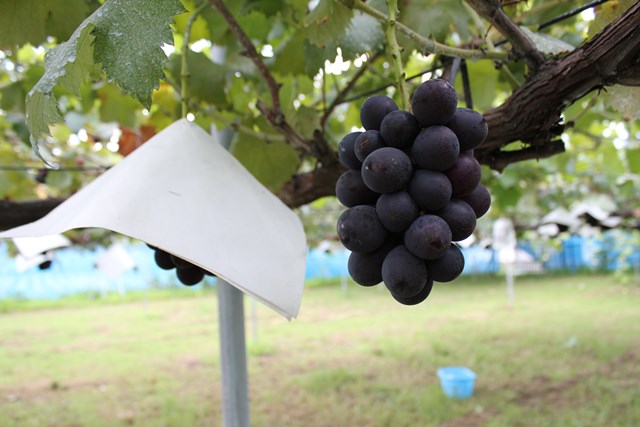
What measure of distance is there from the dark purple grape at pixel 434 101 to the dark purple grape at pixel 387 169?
0.06 meters

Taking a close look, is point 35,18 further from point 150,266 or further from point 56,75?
point 150,266

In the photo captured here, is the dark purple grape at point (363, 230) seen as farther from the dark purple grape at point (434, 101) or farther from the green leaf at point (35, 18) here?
the green leaf at point (35, 18)

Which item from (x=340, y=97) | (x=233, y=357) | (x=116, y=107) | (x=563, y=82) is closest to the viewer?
(x=563, y=82)

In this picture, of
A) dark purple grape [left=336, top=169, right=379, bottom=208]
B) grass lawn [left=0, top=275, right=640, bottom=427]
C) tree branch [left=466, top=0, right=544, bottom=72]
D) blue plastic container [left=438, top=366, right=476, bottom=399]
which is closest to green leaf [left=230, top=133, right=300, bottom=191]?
tree branch [left=466, top=0, right=544, bottom=72]

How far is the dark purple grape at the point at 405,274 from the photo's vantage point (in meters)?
0.64

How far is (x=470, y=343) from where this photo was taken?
22.8 feet

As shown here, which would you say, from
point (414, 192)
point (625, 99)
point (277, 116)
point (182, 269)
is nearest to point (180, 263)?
point (182, 269)

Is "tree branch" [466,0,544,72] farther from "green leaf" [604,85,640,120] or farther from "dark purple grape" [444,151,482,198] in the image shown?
"dark purple grape" [444,151,482,198]

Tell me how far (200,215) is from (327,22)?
0.48 m

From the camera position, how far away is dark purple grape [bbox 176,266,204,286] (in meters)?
1.07

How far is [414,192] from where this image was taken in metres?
0.65

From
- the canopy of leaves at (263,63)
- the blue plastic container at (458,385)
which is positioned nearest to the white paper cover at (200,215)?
the canopy of leaves at (263,63)

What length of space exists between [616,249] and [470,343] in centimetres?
1075

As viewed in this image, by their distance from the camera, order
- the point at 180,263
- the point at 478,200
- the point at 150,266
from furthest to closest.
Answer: the point at 150,266 → the point at 180,263 → the point at 478,200
